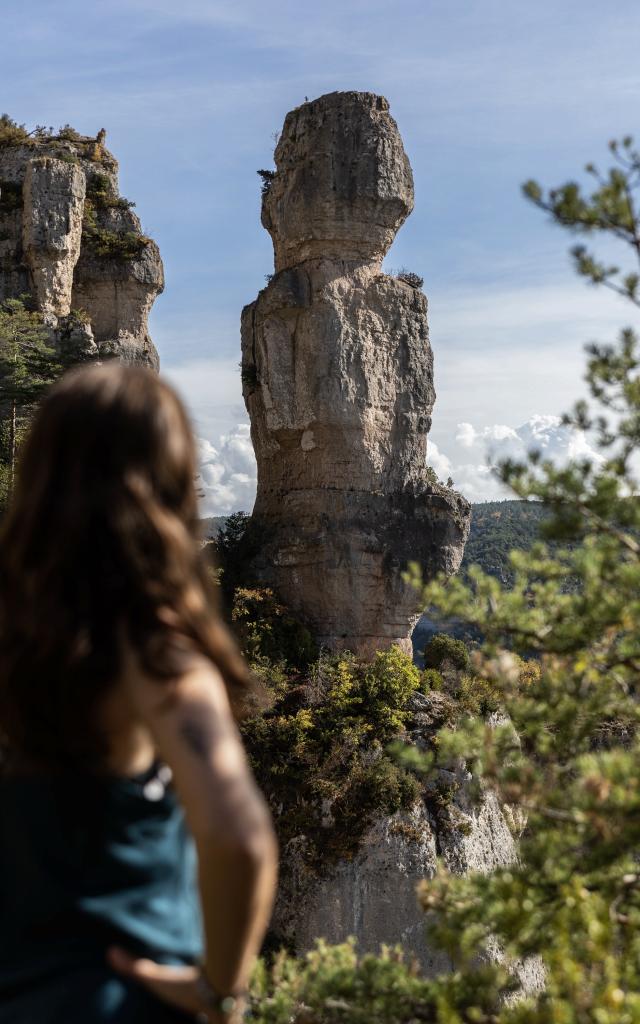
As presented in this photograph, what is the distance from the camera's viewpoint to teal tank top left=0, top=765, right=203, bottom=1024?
1.57 metres

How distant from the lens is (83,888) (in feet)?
5.22

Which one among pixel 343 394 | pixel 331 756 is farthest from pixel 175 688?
A: pixel 343 394

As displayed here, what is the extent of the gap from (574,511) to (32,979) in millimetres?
3375

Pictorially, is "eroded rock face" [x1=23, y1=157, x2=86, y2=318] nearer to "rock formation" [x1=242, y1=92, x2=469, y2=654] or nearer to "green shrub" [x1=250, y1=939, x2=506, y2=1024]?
"rock formation" [x1=242, y1=92, x2=469, y2=654]

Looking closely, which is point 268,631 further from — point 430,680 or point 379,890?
point 379,890

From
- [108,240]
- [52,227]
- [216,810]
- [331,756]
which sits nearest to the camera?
[216,810]

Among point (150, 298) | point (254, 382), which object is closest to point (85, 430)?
point (254, 382)

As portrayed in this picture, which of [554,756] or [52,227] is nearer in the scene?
[554,756]

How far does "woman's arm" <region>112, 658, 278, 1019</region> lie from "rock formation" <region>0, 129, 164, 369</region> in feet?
74.2

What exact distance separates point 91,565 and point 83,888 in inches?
20.0

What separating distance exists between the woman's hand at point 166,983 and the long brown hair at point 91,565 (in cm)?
31

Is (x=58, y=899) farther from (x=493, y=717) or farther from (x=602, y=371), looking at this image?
(x=493, y=717)

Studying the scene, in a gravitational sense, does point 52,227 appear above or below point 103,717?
above

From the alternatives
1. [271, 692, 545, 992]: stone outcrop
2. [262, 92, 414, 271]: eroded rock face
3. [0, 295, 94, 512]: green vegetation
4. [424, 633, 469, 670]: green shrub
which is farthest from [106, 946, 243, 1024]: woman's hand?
[262, 92, 414, 271]: eroded rock face
